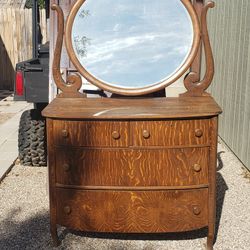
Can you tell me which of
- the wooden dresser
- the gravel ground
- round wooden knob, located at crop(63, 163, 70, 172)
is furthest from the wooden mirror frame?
the gravel ground

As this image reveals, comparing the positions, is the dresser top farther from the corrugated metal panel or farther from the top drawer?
the corrugated metal panel

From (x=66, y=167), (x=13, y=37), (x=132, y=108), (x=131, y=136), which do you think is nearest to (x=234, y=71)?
(x=132, y=108)

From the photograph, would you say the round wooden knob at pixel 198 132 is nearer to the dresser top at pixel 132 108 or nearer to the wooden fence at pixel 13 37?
the dresser top at pixel 132 108

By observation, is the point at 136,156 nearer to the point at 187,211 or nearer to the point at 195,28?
the point at 187,211

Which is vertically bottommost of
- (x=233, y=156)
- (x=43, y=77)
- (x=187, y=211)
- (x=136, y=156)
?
(x=233, y=156)

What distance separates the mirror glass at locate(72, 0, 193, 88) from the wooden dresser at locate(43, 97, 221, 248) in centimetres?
26

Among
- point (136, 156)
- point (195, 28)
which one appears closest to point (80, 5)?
point (195, 28)

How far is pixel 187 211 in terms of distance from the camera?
2.98m

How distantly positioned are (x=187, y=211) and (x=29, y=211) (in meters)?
1.46

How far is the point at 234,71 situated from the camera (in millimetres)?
5430

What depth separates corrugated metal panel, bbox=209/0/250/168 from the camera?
16.1 feet

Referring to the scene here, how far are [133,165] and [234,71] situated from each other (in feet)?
9.76

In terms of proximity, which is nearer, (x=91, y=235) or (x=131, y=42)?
(x=131, y=42)

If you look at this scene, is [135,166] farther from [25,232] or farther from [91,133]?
[25,232]
